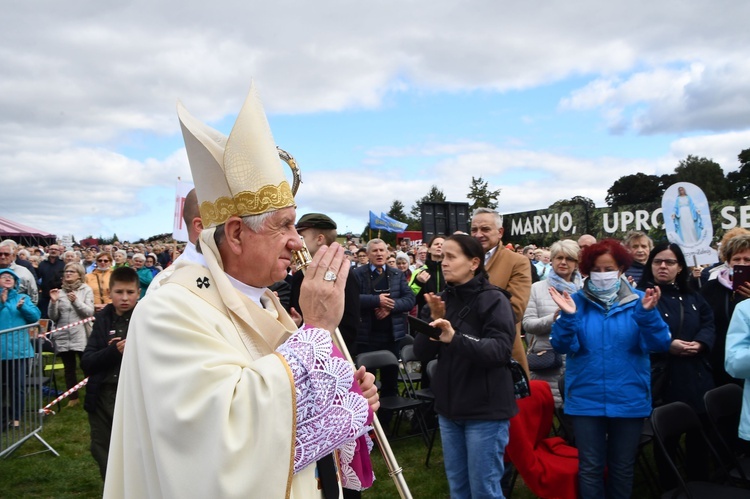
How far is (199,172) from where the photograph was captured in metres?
2.06

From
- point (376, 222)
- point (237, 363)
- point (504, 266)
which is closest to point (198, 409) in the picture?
point (237, 363)

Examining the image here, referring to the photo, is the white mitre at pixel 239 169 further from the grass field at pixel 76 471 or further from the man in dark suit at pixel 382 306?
the man in dark suit at pixel 382 306

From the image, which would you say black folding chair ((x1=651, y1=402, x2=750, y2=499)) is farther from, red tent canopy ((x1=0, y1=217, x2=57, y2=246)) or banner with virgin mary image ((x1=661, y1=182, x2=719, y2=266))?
red tent canopy ((x1=0, y1=217, x2=57, y2=246))

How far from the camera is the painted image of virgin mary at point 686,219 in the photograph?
7949 millimetres

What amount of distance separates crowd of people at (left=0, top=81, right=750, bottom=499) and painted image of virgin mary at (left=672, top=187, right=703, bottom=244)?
0.46 meters

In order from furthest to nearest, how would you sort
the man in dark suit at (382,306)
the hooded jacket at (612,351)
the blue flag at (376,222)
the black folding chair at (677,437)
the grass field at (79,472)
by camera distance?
the blue flag at (376,222) < the man in dark suit at (382,306) < the grass field at (79,472) < the hooded jacket at (612,351) < the black folding chair at (677,437)

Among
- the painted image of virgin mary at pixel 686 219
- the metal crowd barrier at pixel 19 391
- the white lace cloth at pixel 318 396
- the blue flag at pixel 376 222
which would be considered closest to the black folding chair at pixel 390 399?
the metal crowd barrier at pixel 19 391

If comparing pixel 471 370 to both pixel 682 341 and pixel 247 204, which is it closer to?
pixel 682 341

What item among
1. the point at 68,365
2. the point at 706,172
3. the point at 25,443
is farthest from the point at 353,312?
the point at 706,172

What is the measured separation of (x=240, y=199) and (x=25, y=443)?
6.57 meters

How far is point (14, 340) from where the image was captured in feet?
20.9

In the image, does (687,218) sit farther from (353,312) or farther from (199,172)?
(199,172)

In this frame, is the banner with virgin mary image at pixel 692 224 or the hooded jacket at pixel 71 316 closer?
the banner with virgin mary image at pixel 692 224

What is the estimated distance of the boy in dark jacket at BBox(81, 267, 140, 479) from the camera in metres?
4.21
